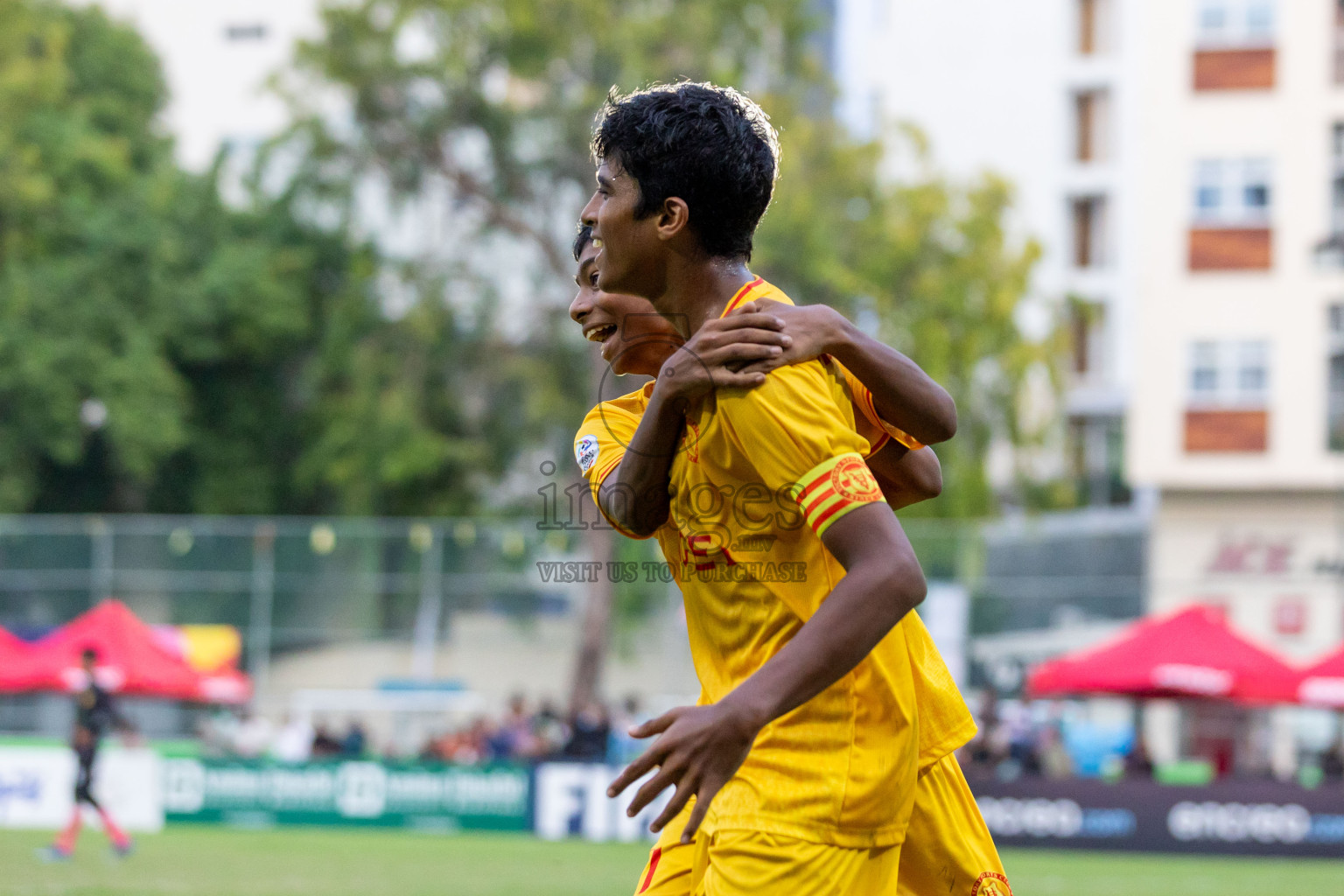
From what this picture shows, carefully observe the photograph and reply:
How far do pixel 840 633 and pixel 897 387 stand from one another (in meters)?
0.57

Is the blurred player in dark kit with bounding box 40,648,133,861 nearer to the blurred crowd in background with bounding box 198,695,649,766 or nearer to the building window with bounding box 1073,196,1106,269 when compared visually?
the blurred crowd in background with bounding box 198,695,649,766

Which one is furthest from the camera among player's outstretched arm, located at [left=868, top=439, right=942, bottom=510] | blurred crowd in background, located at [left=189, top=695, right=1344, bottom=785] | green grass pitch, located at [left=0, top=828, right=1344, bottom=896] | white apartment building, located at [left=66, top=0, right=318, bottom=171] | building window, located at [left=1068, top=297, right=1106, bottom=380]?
white apartment building, located at [left=66, top=0, right=318, bottom=171]

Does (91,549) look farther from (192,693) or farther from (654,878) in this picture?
(654,878)

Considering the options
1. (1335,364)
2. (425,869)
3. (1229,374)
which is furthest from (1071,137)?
(425,869)

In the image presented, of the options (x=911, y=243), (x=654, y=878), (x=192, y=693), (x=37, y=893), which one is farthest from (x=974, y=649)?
(x=654, y=878)

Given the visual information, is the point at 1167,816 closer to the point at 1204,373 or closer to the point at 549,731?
the point at 549,731

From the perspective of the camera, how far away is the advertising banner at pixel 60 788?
65.8 feet

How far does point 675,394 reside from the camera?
2801 mm

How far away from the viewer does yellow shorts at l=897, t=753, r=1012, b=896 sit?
3.03 m

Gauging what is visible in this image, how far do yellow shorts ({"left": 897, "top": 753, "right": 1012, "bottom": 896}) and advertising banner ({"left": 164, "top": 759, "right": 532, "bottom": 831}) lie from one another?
17460mm

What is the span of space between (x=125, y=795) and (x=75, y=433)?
1779cm

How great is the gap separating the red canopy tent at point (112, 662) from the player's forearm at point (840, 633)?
21044 millimetres

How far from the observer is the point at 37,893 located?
1246cm

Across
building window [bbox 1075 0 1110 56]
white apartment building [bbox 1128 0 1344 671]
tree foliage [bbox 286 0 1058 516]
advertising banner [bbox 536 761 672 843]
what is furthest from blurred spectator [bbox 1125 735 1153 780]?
building window [bbox 1075 0 1110 56]
